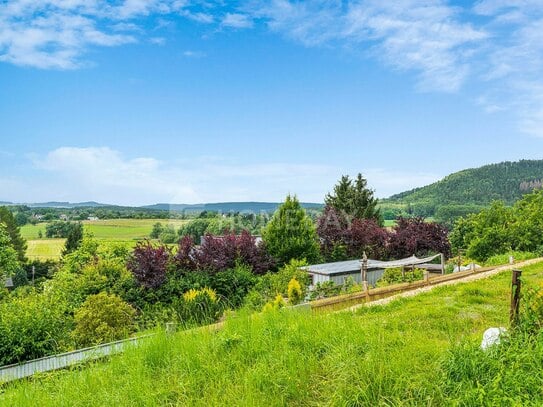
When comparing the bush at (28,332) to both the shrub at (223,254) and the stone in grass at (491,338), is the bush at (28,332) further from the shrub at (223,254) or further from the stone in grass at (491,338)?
the shrub at (223,254)

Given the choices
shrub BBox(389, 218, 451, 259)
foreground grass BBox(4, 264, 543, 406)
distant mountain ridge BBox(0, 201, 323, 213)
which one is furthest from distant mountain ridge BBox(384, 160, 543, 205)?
foreground grass BBox(4, 264, 543, 406)

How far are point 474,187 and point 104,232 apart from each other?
40836mm

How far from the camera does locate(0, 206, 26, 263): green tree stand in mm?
42000

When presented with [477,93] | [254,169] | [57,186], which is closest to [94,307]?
[477,93]

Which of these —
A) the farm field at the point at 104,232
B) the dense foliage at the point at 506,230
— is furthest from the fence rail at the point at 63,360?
the dense foliage at the point at 506,230

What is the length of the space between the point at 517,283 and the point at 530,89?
14132mm

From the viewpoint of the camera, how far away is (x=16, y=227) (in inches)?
1722

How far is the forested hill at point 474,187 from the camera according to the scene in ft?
134

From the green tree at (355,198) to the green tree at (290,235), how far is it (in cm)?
1419

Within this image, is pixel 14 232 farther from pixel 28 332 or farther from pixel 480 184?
pixel 480 184

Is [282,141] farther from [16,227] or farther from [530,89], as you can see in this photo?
[16,227]

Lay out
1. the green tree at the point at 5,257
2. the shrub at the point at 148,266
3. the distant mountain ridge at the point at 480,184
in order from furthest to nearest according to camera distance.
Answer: the distant mountain ridge at the point at 480,184 → the green tree at the point at 5,257 → the shrub at the point at 148,266

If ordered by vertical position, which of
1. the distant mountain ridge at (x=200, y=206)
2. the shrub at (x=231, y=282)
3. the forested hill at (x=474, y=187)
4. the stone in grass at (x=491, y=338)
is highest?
the forested hill at (x=474, y=187)

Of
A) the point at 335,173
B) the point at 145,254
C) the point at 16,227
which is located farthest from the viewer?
the point at 16,227
